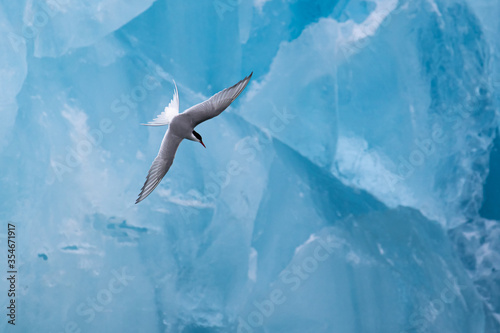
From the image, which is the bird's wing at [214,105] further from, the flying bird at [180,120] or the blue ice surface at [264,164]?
the blue ice surface at [264,164]

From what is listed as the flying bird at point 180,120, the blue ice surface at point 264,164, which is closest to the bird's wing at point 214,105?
the flying bird at point 180,120

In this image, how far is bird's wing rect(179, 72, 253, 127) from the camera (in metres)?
1.27

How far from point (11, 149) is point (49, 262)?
54 centimetres

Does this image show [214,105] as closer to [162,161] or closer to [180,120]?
[180,120]

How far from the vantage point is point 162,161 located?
1.41m

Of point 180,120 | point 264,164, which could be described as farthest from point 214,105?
point 264,164

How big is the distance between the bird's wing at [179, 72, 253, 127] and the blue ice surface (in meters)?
1.09

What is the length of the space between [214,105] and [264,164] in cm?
116

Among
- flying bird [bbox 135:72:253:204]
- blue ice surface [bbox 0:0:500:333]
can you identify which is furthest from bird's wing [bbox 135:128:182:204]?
blue ice surface [bbox 0:0:500:333]

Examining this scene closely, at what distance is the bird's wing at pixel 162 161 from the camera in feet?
4.52

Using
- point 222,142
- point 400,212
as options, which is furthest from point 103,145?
point 400,212

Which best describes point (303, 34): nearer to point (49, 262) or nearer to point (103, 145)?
point (103, 145)

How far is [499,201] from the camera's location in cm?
240

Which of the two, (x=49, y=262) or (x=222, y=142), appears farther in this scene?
(x=222, y=142)
